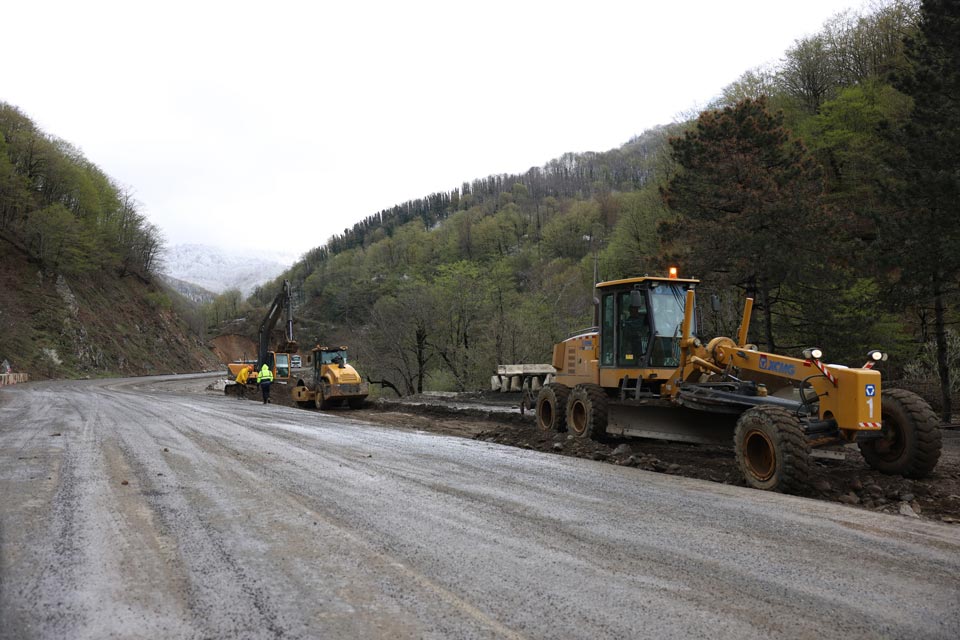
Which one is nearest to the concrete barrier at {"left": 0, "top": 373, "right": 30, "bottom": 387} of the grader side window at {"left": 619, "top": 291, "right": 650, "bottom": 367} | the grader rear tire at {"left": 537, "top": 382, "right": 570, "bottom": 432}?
the grader rear tire at {"left": 537, "top": 382, "right": 570, "bottom": 432}

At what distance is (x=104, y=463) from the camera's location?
338 inches

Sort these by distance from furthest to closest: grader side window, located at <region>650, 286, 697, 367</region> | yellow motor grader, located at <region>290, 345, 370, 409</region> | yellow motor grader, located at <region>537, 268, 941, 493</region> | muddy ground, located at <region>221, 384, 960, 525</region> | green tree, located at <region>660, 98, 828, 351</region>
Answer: yellow motor grader, located at <region>290, 345, 370, 409</region> < green tree, located at <region>660, 98, 828, 351</region> < grader side window, located at <region>650, 286, 697, 367</region> < yellow motor grader, located at <region>537, 268, 941, 493</region> < muddy ground, located at <region>221, 384, 960, 525</region>

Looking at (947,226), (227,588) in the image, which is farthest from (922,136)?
(227,588)

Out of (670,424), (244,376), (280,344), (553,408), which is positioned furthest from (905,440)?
(244,376)

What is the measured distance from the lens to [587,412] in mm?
10938

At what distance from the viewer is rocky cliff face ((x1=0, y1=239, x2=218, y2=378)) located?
50.4 meters

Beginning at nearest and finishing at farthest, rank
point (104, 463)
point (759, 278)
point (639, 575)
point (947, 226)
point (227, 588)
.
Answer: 1. point (227, 588)
2. point (639, 575)
3. point (104, 463)
4. point (947, 226)
5. point (759, 278)

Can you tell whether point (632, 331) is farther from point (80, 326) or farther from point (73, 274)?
point (73, 274)

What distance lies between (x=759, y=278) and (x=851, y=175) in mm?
13598

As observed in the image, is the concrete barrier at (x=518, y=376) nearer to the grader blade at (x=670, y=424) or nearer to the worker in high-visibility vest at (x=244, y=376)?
the grader blade at (x=670, y=424)

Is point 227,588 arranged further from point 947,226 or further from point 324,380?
point 324,380

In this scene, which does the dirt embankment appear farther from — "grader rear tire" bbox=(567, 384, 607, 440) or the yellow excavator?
"grader rear tire" bbox=(567, 384, 607, 440)

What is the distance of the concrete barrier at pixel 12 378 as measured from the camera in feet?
133

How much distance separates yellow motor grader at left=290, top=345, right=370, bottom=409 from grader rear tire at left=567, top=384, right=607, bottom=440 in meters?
13.1
